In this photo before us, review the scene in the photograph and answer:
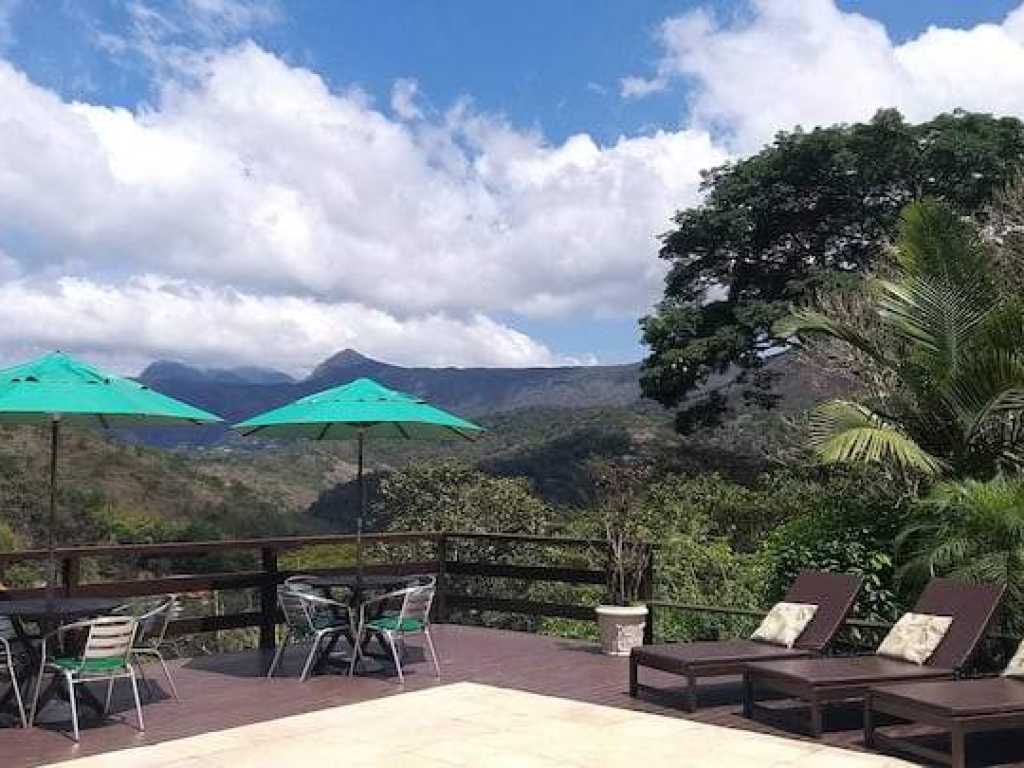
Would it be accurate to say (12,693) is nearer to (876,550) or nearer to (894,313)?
(876,550)

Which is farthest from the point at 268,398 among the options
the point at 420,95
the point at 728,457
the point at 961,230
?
the point at 961,230

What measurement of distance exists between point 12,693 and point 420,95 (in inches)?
455

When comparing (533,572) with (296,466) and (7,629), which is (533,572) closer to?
(7,629)

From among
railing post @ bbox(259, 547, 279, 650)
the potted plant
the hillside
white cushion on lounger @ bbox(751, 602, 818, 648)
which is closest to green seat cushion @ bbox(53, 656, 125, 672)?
railing post @ bbox(259, 547, 279, 650)

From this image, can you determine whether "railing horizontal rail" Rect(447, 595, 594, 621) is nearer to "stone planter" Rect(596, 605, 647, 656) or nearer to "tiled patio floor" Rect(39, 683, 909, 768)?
"stone planter" Rect(596, 605, 647, 656)

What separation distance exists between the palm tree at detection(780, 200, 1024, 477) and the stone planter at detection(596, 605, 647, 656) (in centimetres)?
197

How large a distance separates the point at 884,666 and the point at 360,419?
386 cm

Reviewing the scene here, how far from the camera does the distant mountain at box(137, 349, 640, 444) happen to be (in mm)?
77500

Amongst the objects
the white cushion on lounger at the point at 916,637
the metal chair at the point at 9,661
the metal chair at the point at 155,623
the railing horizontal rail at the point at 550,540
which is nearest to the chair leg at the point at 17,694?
the metal chair at the point at 9,661

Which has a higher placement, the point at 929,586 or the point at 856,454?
the point at 856,454

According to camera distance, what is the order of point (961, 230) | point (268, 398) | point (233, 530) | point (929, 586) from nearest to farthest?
point (929, 586) → point (961, 230) → point (233, 530) → point (268, 398)

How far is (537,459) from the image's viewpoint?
37.3m

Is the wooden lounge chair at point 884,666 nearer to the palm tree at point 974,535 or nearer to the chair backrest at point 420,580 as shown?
the palm tree at point 974,535

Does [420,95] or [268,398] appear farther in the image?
[268,398]
